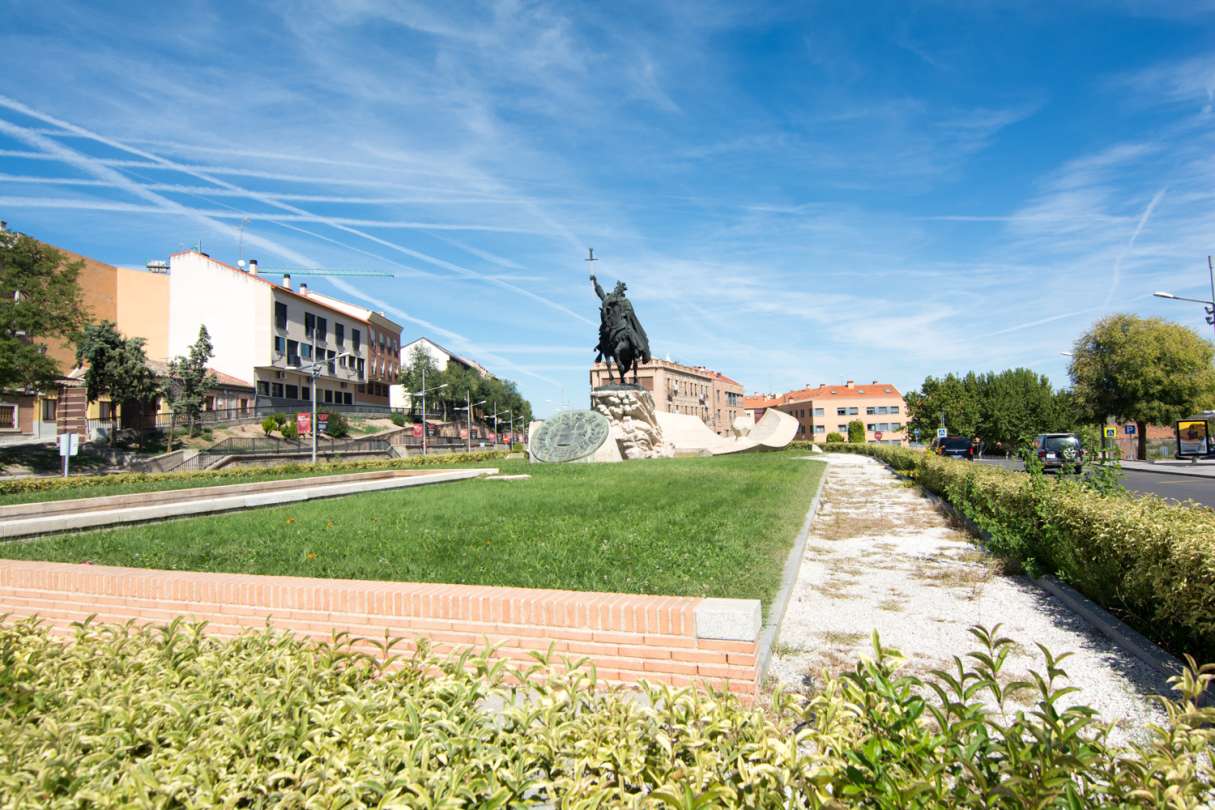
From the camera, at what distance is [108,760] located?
7.45 feet

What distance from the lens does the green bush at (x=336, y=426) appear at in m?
49.0

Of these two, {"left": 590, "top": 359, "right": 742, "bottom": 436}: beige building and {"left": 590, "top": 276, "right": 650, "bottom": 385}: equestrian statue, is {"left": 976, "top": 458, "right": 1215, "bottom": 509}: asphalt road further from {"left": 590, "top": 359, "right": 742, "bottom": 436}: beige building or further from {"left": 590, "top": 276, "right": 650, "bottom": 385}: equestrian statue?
{"left": 590, "top": 359, "right": 742, "bottom": 436}: beige building

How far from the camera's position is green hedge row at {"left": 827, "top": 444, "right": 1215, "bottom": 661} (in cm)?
468

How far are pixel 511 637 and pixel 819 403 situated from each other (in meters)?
107

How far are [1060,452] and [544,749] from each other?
12.1 metres

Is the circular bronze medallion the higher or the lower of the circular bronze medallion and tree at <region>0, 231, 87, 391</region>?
the lower

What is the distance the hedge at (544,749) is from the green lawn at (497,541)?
3037 mm

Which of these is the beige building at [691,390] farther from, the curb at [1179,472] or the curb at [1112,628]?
the curb at [1112,628]

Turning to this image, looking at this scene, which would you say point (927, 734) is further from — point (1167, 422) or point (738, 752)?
point (1167, 422)

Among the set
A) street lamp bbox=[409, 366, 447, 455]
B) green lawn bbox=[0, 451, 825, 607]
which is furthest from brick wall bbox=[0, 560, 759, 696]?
street lamp bbox=[409, 366, 447, 455]

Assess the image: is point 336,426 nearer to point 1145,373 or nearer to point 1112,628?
point 1112,628

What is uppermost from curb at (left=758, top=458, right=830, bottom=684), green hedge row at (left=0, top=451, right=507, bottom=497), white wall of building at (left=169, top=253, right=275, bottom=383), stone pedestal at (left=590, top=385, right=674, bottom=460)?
white wall of building at (left=169, top=253, right=275, bottom=383)

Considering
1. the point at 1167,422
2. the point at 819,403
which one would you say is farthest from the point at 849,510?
the point at 819,403

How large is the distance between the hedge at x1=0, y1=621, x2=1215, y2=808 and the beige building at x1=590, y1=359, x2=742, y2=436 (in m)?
76.4
